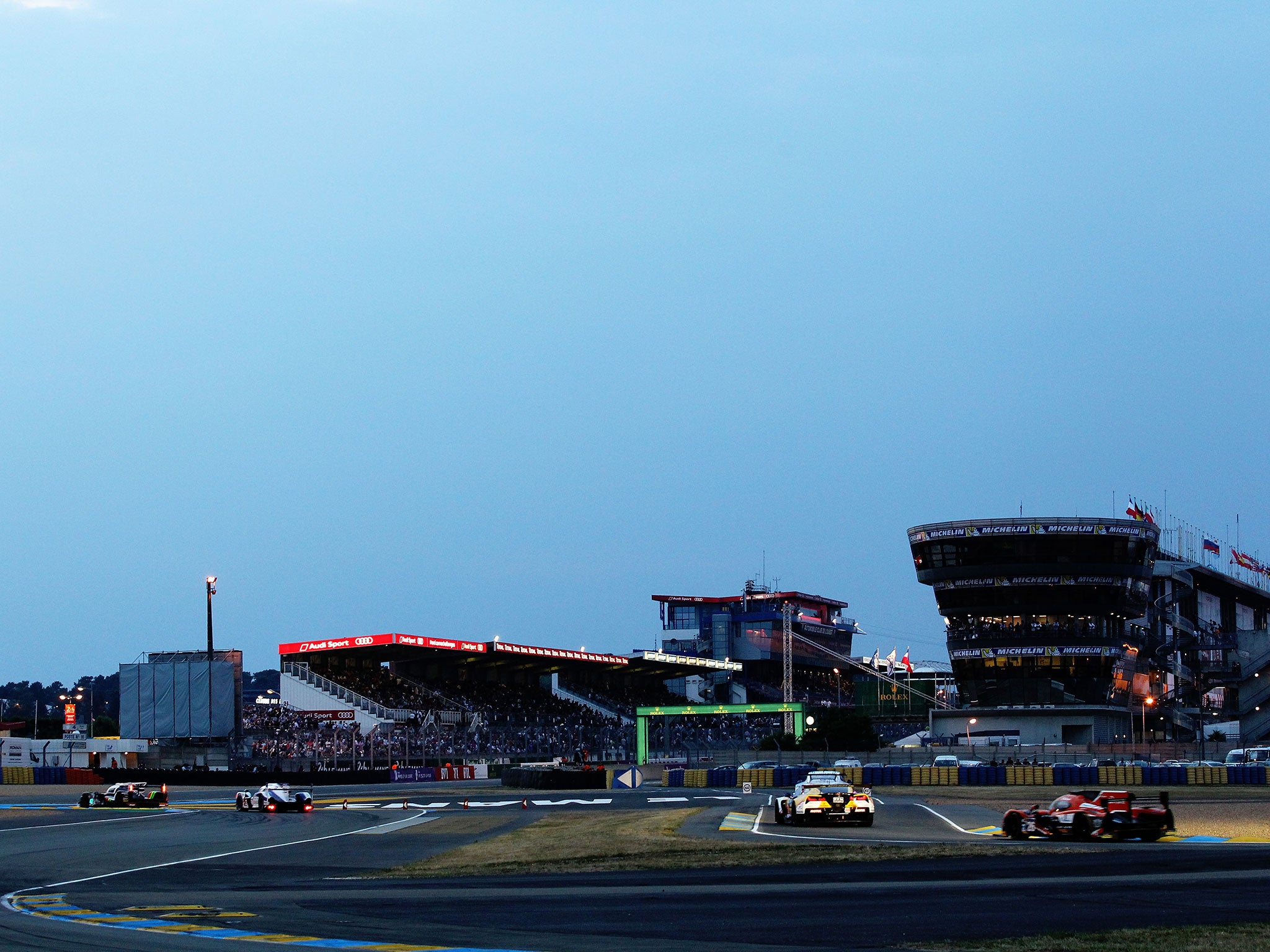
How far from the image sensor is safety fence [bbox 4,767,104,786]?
77250mm

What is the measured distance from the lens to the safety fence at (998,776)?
5950cm

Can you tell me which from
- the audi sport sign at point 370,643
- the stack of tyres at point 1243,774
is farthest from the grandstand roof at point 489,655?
the stack of tyres at point 1243,774

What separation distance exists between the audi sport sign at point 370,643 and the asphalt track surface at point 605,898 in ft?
219

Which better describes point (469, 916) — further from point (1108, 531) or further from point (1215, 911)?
point (1108, 531)

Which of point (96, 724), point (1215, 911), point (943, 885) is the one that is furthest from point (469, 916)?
point (96, 724)

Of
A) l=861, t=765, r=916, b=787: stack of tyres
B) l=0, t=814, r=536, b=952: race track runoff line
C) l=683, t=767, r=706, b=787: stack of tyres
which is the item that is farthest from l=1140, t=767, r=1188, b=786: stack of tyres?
l=0, t=814, r=536, b=952: race track runoff line

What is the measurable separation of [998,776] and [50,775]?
52.5 m

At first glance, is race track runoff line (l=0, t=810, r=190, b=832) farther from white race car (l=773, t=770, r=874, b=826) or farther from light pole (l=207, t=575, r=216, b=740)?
light pole (l=207, t=575, r=216, b=740)

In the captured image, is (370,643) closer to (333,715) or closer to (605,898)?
(333,715)

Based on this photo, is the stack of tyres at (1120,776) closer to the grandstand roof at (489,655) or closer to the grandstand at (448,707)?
the grandstand at (448,707)

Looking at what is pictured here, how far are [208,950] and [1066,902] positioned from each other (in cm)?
1098

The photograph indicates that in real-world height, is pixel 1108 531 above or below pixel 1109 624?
above

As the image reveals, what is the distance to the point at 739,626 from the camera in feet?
531

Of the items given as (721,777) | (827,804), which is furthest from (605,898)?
(721,777)
